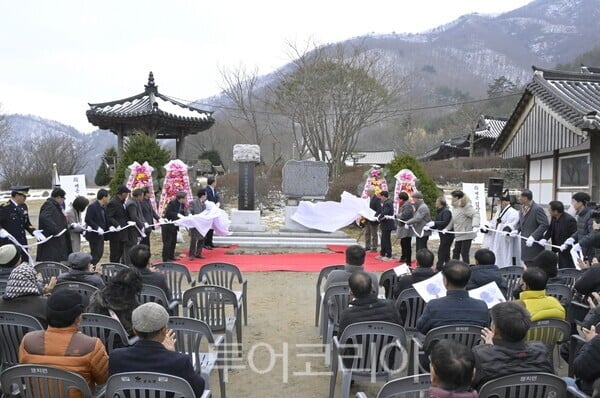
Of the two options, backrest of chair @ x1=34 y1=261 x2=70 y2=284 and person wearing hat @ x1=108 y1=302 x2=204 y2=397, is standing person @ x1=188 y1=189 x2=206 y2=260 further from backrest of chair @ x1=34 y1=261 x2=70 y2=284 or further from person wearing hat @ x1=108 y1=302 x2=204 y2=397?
person wearing hat @ x1=108 y1=302 x2=204 y2=397

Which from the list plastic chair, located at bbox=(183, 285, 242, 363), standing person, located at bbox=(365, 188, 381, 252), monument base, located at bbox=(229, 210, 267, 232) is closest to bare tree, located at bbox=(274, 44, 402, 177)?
monument base, located at bbox=(229, 210, 267, 232)

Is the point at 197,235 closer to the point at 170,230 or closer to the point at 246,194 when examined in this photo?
the point at 170,230

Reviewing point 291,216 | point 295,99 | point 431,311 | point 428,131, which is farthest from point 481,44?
point 431,311

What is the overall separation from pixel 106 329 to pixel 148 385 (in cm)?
113

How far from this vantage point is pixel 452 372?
82.8 inches

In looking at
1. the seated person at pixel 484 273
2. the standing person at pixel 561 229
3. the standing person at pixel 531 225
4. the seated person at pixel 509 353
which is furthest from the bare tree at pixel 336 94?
the seated person at pixel 509 353

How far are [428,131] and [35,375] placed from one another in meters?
47.4

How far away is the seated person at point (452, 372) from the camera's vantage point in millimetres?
2105

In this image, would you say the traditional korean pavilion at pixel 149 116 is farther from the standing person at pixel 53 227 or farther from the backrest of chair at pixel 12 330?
the backrest of chair at pixel 12 330

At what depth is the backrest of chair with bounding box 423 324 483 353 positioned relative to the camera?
10.5 ft

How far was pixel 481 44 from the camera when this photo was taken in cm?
10012

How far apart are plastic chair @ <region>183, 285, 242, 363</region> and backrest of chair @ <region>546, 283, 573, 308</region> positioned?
116 inches

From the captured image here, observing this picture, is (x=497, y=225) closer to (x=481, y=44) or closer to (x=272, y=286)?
(x=272, y=286)

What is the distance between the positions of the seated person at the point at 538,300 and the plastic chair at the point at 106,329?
2.92 metres
